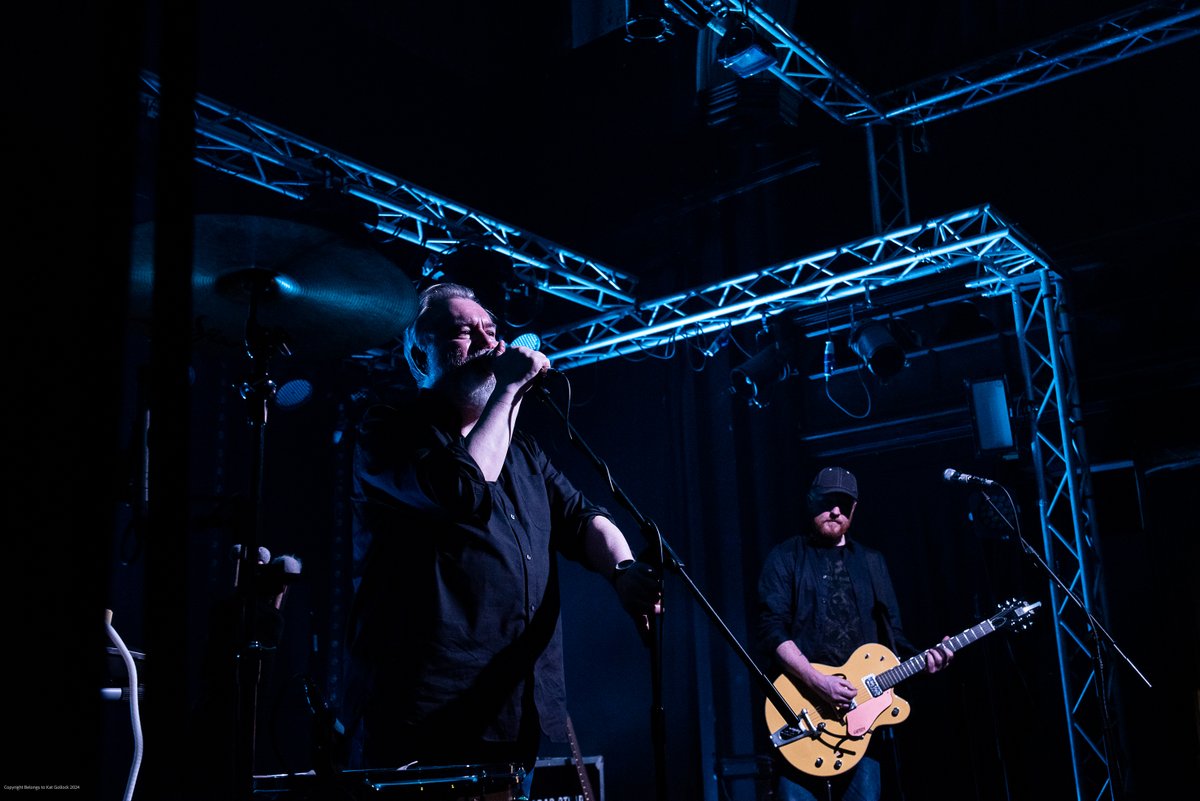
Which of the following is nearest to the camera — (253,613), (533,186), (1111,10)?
(253,613)

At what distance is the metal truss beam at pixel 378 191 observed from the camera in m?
5.76

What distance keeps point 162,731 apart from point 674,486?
778cm

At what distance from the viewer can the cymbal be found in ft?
8.90

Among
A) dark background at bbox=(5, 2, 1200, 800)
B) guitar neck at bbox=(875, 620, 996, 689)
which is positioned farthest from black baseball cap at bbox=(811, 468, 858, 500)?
dark background at bbox=(5, 2, 1200, 800)

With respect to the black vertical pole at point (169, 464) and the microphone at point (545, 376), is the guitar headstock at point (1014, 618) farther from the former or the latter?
the black vertical pole at point (169, 464)

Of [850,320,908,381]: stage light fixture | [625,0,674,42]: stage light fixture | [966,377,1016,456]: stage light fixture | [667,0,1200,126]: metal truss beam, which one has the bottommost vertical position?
[966,377,1016,456]: stage light fixture

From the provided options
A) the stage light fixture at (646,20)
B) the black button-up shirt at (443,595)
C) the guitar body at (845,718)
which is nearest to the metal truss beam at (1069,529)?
the guitar body at (845,718)

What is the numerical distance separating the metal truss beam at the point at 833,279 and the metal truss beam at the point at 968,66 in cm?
85

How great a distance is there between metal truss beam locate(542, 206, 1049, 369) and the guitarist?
4.83ft

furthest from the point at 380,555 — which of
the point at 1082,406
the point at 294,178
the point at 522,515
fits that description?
the point at 1082,406

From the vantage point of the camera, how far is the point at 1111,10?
20.8ft

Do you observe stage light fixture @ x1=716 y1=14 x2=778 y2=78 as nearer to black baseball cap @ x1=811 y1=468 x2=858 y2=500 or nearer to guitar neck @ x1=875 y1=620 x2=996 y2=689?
black baseball cap @ x1=811 y1=468 x2=858 y2=500

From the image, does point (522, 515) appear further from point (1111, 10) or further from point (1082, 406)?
point (1111, 10)

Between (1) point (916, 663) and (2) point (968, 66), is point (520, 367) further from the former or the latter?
(2) point (968, 66)
